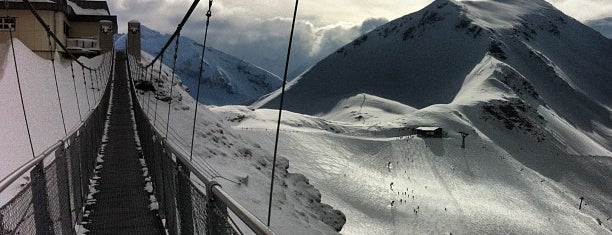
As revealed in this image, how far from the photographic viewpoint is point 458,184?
82.7m

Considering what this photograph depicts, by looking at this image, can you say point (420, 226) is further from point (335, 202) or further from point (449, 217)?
point (335, 202)

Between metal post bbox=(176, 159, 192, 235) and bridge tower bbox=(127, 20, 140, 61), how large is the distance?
41.8m

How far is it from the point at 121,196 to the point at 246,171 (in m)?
12.1

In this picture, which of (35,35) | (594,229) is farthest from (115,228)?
(594,229)

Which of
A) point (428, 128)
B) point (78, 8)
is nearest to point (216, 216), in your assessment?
point (78, 8)

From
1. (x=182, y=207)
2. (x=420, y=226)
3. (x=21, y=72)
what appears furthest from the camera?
(x=420, y=226)

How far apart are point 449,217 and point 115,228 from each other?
5888 centimetres

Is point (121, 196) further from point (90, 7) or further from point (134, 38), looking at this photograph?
point (90, 7)

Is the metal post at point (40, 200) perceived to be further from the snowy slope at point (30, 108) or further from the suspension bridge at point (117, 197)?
the snowy slope at point (30, 108)

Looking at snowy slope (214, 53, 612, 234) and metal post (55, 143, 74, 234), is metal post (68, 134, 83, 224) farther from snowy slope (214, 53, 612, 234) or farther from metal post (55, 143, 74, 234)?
snowy slope (214, 53, 612, 234)

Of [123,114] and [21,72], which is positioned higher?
[21,72]

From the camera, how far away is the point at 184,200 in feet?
21.0

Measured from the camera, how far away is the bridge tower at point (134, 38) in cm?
4577

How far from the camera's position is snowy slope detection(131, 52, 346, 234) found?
19.1 metres
